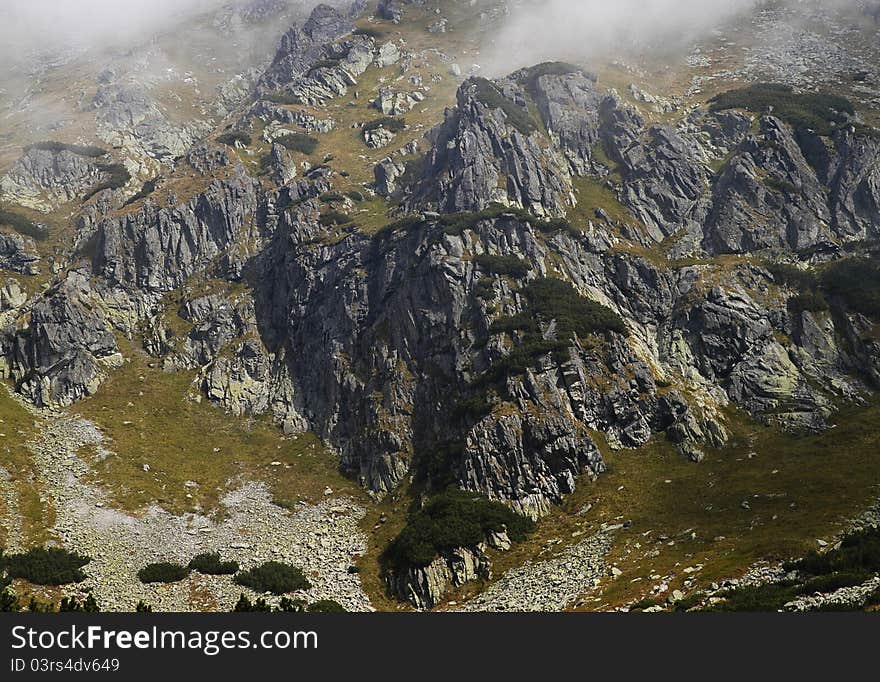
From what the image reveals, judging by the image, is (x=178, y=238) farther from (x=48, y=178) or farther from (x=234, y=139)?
(x=48, y=178)

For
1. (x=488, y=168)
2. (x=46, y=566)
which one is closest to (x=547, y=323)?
(x=488, y=168)

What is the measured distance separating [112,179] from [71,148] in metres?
18.6

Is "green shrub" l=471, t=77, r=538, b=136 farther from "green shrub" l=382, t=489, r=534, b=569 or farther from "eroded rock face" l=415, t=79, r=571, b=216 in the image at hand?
"green shrub" l=382, t=489, r=534, b=569

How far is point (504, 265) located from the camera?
7894 cm

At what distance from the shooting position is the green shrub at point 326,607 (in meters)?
41.8

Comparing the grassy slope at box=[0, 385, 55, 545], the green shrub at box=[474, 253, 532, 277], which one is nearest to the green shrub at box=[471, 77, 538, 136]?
the green shrub at box=[474, 253, 532, 277]

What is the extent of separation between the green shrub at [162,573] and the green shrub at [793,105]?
11319cm

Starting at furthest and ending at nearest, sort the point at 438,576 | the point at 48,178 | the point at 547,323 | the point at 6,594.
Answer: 1. the point at 48,178
2. the point at 547,323
3. the point at 438,576
4. the point at 6,594

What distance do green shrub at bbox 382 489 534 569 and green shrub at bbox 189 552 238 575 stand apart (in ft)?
41.9

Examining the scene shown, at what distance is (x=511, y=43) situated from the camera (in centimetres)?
17450

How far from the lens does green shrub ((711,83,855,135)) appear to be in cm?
10356

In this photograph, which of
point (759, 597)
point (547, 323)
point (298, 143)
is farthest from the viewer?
point (298, 143)

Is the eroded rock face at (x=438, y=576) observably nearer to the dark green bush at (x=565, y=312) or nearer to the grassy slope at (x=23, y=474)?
the grassy slope at (x=23, y=474)

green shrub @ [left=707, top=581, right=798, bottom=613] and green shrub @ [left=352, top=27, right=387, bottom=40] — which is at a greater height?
green shrub @ [left=352, top=27, right=387, bottom=40]
